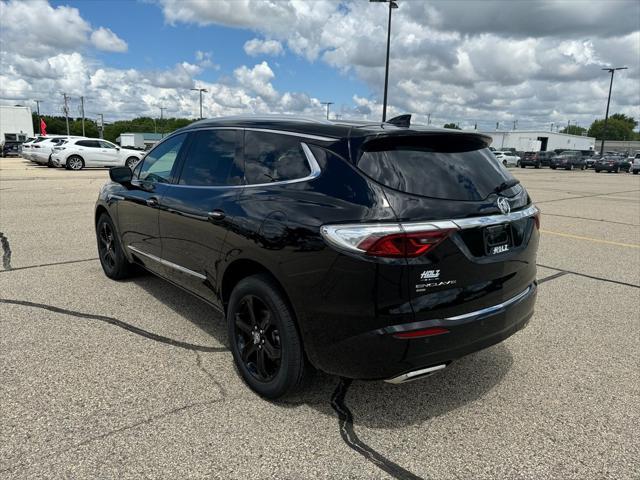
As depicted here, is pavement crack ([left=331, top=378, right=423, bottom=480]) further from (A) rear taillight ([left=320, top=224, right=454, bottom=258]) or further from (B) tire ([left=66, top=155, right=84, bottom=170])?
(B) tire ([left=66, top=155, right=84, bottom=170])

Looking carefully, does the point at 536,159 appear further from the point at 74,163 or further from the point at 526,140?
the point at 74,163

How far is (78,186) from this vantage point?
15695mm

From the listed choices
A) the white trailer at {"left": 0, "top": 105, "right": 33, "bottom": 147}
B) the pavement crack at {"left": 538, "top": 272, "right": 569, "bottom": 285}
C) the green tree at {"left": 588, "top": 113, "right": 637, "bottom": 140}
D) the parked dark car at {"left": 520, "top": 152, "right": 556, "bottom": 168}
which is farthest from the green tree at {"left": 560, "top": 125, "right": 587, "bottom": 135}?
the pavement crack at {"left": 538, "top": 272, "right": 569, "bottom": 285}

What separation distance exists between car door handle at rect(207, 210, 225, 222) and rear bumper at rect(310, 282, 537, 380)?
1183 mm

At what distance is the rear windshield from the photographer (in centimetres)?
258

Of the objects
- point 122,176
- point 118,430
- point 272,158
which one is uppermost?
point 272,158

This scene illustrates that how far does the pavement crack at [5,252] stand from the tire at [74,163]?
705 inches

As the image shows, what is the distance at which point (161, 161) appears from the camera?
4.34 m

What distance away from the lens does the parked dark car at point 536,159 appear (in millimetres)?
46812

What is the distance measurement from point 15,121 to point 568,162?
6509 centimetres

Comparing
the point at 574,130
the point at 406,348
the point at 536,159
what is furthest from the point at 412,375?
the point at 574,130

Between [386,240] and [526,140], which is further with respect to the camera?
[526,140]

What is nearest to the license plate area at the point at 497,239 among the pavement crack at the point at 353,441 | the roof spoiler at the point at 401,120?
the roof spoiler at the point at 401,120

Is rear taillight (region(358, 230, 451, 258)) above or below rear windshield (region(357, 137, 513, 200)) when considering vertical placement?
below
